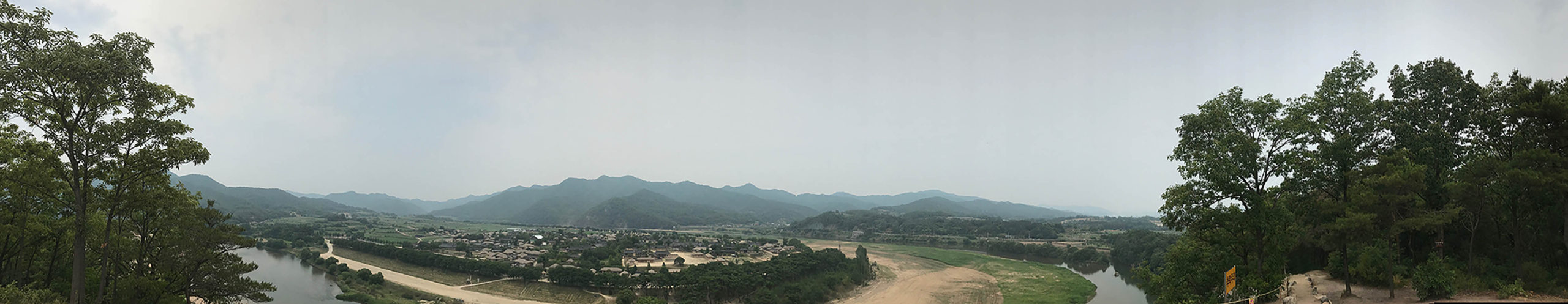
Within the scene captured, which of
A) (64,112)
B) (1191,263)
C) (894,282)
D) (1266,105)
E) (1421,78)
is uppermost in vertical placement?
(1421,78)

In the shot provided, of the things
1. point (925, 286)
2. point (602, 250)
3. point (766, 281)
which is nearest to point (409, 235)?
point (602, 250)

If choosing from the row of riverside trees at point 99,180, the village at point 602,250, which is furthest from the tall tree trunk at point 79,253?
the village at point 602,250

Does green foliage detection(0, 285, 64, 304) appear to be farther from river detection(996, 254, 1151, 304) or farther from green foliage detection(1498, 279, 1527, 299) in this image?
river detection(996, 254, 1151, 304)

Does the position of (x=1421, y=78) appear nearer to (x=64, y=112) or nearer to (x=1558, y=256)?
(x=1558, y=256)

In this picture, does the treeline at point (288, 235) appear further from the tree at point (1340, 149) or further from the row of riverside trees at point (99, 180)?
the tree at point (1340, 149)

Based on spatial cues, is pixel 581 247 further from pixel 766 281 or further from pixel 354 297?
pixel 766 281

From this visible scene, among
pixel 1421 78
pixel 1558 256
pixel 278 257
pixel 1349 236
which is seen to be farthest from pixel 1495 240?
pixel 278 257
